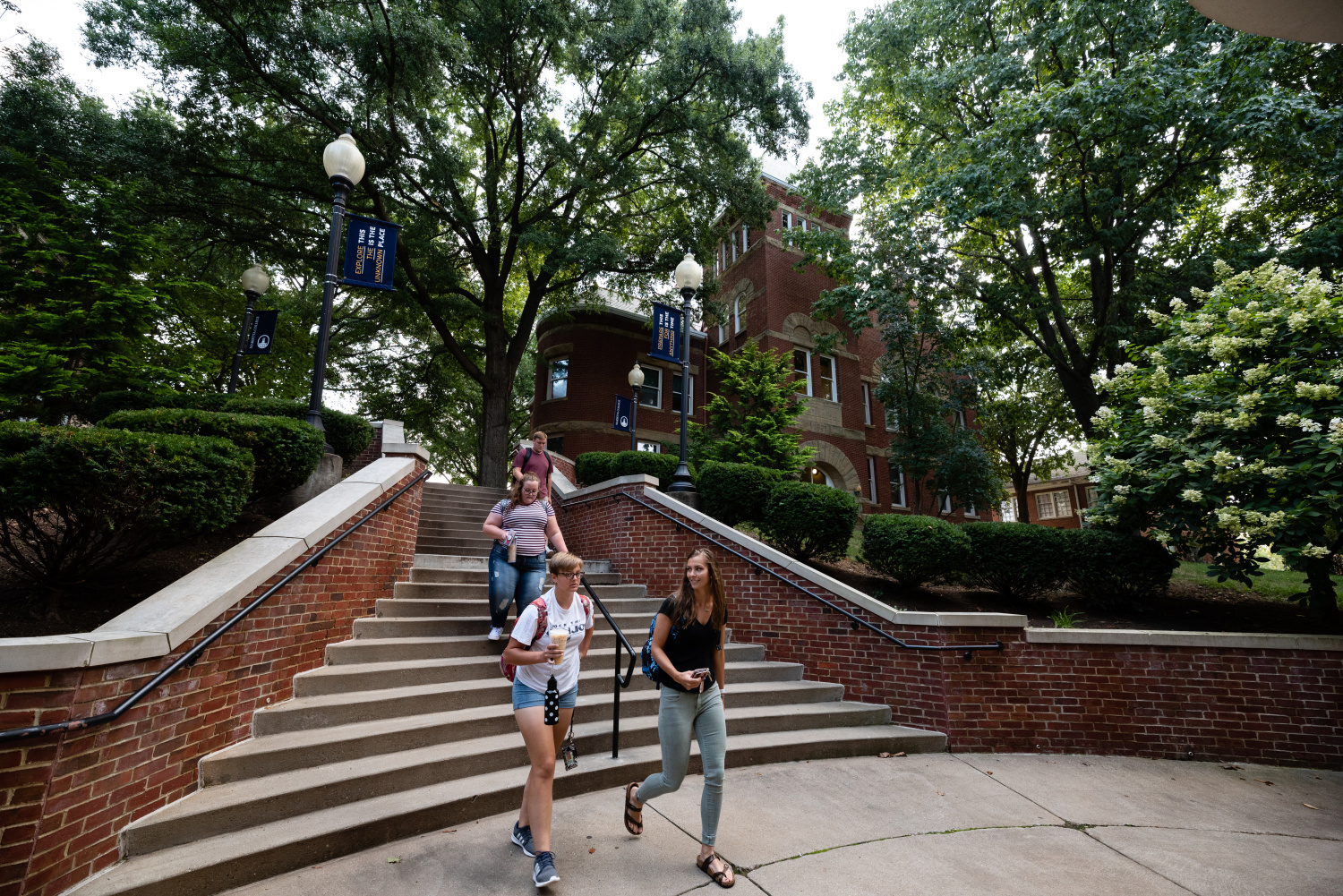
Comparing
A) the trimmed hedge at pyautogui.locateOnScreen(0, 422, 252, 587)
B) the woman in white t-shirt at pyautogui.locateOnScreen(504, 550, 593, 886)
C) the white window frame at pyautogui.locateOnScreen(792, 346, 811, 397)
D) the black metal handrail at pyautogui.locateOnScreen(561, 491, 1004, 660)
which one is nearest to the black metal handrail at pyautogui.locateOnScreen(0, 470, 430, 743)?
the trimmed hedge at pyautogui.locateOnScreen(0, 422, 252, 587)

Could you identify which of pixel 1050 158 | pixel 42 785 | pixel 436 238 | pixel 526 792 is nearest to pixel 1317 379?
pixel 1050 158

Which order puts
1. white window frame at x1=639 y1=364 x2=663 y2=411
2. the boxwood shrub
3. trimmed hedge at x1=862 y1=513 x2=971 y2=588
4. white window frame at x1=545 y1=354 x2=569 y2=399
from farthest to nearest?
white window frame at x1=639 y1=364 x2=663 y2=411 → white window frame at x1=545 y1=354 x2=569 y2=399 → the boxwood shrub → trimmed hedge at x1=862 y1=513 x2=971 y2=588

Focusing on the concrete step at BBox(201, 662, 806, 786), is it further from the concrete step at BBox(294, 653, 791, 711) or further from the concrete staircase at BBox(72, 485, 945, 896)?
the concrete step at BBox(294, 653, 791, 711)

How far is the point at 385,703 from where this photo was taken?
169 inches

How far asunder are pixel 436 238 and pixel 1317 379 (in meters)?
16.0

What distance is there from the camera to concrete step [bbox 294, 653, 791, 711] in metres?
4.30

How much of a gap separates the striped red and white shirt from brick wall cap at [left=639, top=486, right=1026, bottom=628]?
272 cm

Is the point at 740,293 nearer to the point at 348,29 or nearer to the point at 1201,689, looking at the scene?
the point at 348,29

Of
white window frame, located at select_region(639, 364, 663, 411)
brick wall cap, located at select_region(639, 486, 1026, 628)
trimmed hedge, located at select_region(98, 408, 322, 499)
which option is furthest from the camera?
white window frame, located at select_region(639, 364, 663, 411)

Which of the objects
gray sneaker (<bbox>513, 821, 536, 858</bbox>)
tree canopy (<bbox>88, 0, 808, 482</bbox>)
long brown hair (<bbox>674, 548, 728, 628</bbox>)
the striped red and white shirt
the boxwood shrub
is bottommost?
gray sneaker (<bbox>513, 821, 536, 858</bbox>)

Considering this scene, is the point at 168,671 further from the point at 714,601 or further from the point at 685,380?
the point at 685,380

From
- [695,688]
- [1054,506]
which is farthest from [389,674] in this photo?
[1054,506]

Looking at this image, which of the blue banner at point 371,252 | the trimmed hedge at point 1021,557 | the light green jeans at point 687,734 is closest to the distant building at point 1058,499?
the trimmed hedge at point 1021,557

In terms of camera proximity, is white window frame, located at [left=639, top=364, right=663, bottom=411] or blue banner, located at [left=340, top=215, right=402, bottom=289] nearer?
blue banner, located at [left=340, top=215, right=402, bottom=289]
